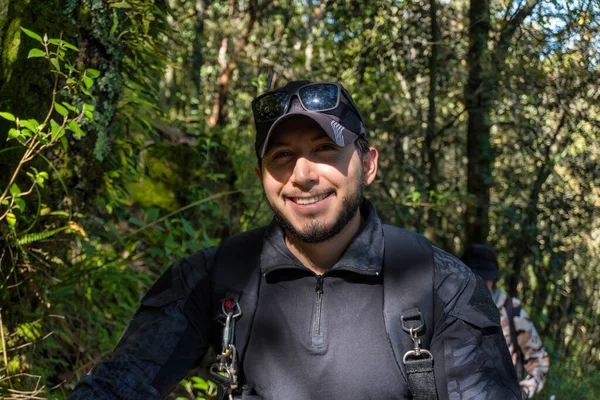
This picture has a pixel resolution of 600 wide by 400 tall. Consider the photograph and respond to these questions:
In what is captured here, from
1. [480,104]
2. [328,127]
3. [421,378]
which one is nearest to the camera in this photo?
[421,378]

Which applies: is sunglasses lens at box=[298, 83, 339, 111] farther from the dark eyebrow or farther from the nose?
the nose

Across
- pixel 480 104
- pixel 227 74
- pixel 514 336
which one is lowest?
pixel 514 336

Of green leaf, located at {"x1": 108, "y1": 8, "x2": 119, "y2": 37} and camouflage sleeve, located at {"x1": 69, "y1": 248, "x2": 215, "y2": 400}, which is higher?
green leaf, located at {"x1": 108, "y1": 8, "x2": 119, "y2": 37}

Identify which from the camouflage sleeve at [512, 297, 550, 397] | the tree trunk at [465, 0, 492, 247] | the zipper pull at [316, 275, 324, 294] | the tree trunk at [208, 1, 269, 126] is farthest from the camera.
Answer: the tree trunk at [208, 1, 269, 126]

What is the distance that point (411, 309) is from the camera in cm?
224

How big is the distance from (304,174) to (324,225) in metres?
0.22

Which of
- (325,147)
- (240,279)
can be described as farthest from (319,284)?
(325,147)

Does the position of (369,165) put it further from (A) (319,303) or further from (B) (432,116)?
(B) (432,116)

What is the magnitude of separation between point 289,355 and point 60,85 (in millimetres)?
1878

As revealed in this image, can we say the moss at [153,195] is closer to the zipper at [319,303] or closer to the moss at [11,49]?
the moss at [11,49]

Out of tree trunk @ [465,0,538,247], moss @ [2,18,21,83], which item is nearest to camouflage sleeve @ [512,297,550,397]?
tree trunk @ [465,0,538,247]

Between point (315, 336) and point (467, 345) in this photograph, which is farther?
point (315, 336)

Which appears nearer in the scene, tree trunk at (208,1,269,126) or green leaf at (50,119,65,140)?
green leaf at (50,119,65,140)

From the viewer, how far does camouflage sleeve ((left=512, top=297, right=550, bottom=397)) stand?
17.2ft
